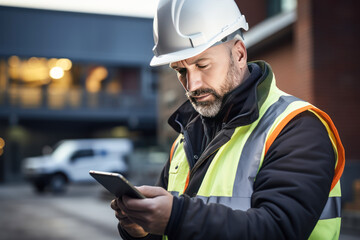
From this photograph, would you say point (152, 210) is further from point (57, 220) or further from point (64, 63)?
point (64, 63)

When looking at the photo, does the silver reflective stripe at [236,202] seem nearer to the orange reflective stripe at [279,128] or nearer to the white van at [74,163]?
the orange reflective stripe at [279,128]

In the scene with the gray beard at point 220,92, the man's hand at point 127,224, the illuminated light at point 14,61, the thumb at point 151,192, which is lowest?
the man's hand at point 127,224

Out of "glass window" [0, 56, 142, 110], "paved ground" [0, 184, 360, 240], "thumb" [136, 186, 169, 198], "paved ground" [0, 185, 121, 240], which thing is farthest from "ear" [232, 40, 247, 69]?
"glass window" [0, 56, 142, 110]

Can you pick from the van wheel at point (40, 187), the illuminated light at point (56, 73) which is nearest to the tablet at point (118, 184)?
the van wheel at point (40, 187)

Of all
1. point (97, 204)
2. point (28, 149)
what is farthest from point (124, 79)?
point (97, 204)

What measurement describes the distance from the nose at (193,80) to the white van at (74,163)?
18.7m

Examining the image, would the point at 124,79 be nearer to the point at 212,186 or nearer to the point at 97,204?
the point at 97,204

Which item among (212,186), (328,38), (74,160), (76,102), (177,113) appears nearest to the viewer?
(212,186)

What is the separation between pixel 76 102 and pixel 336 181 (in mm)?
30910

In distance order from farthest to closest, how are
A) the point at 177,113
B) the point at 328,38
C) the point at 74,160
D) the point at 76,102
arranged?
the point at 76,102 → the point at 74,160 → the point at 328,38 → the point at 177,113

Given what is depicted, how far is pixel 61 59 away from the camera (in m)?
32.3

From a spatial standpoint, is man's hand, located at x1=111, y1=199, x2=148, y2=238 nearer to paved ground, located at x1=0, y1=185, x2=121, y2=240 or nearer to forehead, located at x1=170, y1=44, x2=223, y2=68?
forehead, located at x1=170, y1=44, x2=223, y2=68

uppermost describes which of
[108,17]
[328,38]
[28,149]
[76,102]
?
[108,17]

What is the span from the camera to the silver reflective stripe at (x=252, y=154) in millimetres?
1604
